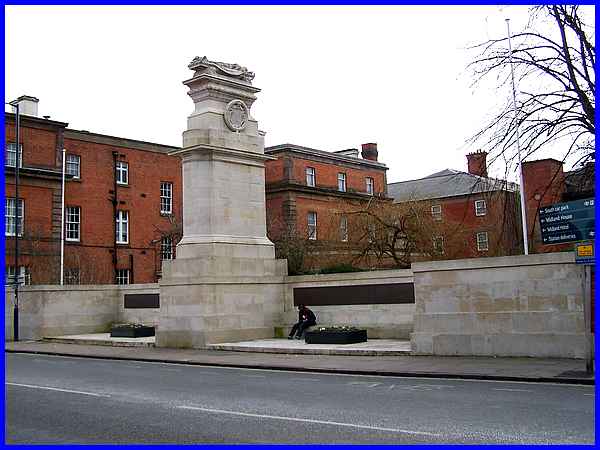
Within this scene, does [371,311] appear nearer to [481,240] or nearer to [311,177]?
[311,177]

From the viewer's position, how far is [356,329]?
24484 mm

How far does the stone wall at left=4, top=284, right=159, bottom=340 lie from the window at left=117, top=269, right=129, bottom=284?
621 inches

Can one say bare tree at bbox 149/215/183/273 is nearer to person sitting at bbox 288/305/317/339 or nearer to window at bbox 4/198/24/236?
window at bbox 4/198/24/236

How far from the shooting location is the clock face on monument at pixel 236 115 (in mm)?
27469

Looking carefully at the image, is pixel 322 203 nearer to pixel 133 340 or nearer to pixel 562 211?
pixel 133 340

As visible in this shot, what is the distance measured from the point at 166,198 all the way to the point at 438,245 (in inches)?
963

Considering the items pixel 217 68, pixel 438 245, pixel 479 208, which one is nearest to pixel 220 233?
pixel 217 68

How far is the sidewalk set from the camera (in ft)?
50.6

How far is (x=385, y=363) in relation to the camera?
61.3 feet

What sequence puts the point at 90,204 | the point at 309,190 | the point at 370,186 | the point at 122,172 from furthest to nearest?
the point at 370,186, the point at 309,190, the point at 122,172, the point at 90,204

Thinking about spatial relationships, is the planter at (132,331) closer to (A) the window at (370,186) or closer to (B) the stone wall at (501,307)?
(B) the stone wall at (501,307)

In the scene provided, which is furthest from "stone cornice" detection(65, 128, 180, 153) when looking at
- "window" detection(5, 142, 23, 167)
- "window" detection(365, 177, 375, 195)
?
"window" detection(365, 177, 375, 195)

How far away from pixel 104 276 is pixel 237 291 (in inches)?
977

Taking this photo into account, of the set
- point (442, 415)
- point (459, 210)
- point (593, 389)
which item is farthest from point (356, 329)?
point (459, 210)
